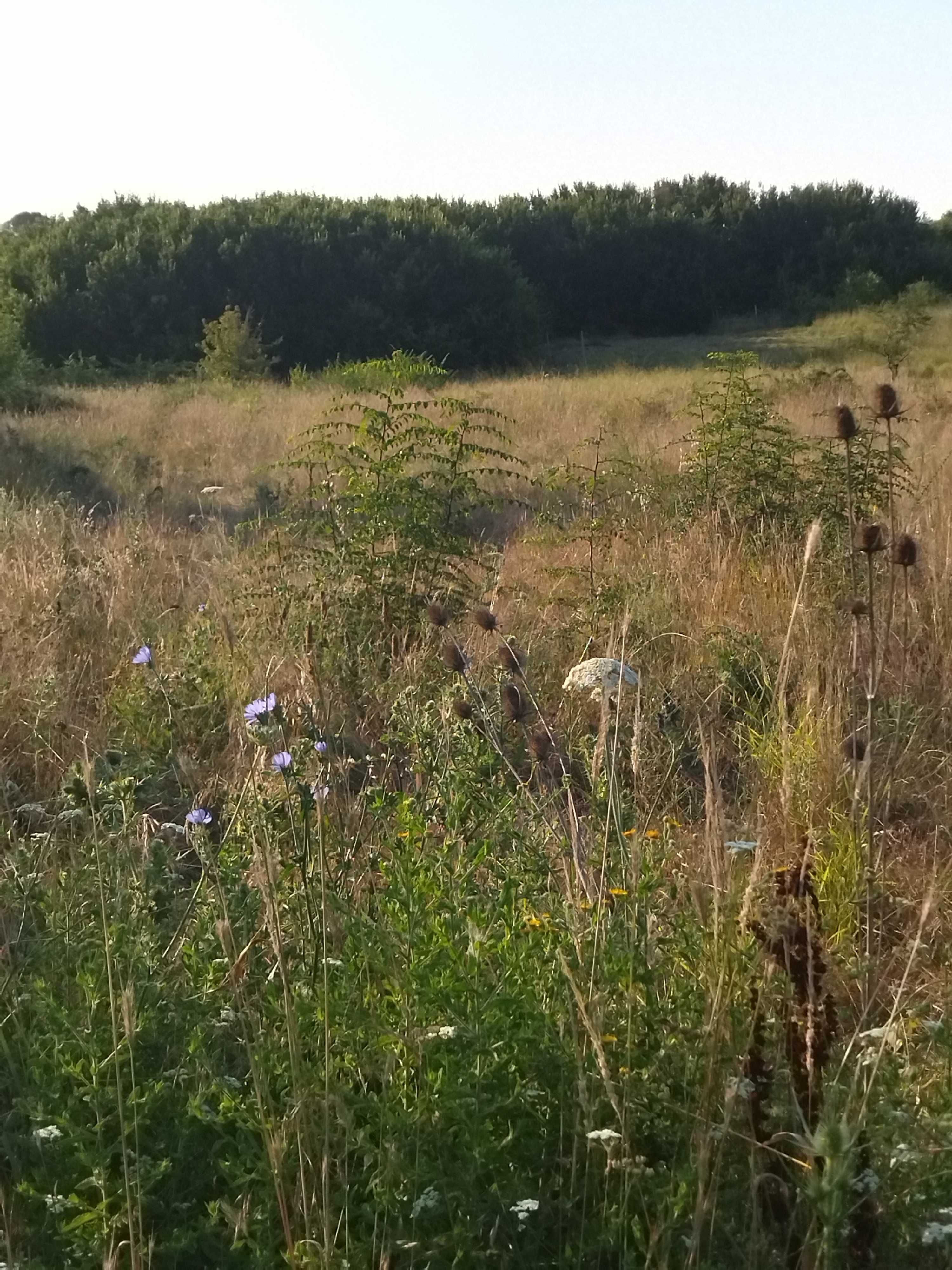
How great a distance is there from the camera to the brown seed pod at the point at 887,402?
211cm

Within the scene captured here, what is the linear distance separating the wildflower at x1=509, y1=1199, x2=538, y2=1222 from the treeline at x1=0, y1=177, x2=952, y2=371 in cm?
2198

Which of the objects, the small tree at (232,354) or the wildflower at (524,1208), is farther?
the small tree at (232,354)

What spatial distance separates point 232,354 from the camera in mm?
20109

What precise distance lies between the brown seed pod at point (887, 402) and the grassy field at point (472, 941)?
163 millimetres

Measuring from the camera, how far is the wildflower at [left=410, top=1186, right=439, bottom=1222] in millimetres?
1398

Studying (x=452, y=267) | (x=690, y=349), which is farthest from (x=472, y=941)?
(x=452, y=267)

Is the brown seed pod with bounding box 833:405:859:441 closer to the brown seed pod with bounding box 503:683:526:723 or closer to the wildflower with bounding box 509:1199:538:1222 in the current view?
the brown seed pod with bounding box 503:683:526:723

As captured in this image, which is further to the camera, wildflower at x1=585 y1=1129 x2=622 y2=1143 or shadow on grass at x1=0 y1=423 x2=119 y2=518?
shadow on grass at x1=0 y1=423 x2=119 y2=518

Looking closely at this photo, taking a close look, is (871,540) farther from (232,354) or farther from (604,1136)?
(232,354)

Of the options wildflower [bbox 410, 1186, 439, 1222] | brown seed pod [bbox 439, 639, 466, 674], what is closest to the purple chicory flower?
brown seed pod [bbox 439, 639, 466, 674]

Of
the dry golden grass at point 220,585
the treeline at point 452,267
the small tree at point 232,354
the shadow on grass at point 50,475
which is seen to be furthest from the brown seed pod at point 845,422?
the treeline at point 452,267

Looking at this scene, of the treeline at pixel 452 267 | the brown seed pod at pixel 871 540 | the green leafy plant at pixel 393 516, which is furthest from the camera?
the treeline at pixel 452 267

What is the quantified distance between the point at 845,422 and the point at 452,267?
2738 centimetres

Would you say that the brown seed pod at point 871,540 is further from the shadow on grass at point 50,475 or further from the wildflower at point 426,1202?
the shadow on grass at point 50,475
